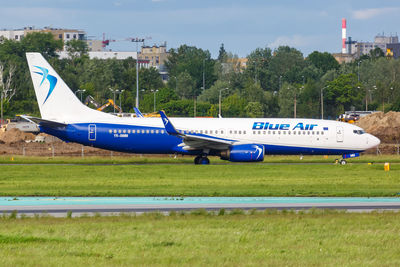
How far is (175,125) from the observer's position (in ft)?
182

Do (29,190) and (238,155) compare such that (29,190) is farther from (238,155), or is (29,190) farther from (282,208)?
(238,155)

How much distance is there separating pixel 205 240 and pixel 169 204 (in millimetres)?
9411

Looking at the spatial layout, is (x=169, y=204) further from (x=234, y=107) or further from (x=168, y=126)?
(x=234, y=107)

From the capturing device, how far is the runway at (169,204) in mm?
27672

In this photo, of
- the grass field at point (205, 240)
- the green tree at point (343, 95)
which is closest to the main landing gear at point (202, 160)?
the grass field at point (205, 240)

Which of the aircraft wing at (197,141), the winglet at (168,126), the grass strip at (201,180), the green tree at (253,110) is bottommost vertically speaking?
the grass strip at (201,180)

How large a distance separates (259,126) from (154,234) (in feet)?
115

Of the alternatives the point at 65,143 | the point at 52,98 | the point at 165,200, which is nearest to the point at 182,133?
the point at 52,98

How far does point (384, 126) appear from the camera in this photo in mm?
93875

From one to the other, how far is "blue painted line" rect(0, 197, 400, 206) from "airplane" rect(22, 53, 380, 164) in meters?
22.2

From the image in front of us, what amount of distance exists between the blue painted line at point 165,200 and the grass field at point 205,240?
5.06 m

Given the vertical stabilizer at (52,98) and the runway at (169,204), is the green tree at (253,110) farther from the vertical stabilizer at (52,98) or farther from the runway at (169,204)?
the runway at (169,204)

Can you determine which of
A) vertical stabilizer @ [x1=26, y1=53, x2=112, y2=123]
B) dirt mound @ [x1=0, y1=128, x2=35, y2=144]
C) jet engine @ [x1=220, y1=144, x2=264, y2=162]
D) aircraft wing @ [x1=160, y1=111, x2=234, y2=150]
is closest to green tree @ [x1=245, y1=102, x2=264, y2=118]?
dirt mound @ [x1=0, y1=128, x2=35, y2=144]

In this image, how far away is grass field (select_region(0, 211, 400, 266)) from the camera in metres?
17.5
